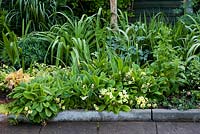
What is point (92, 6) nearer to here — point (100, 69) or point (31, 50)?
point (31, 50)

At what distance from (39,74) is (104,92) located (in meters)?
1.05

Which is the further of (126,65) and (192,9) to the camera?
(192,9)

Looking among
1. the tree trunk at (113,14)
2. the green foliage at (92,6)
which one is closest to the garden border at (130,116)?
the tree trunk at (113,14)

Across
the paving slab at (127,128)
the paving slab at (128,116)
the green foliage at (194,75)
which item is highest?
the green foliage at (194,75)

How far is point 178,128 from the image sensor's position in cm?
462

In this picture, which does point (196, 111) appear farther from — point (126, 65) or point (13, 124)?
point (13, 124)

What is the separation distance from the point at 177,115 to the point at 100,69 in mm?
1119

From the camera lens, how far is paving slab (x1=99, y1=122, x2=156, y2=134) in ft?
14.9

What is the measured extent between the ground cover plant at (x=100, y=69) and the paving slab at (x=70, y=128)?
0.13 meters

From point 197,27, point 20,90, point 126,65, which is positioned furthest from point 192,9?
point 20,90

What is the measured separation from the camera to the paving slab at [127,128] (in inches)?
179

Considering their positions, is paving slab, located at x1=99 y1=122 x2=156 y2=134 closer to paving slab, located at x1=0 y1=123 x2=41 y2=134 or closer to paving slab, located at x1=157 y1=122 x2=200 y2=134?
paving slab, located at x1=157 y1=122 x2=200 y2=134

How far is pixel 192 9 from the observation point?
7.92m

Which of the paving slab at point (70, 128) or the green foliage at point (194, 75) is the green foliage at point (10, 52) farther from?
the green foliage at point (194, 75)
